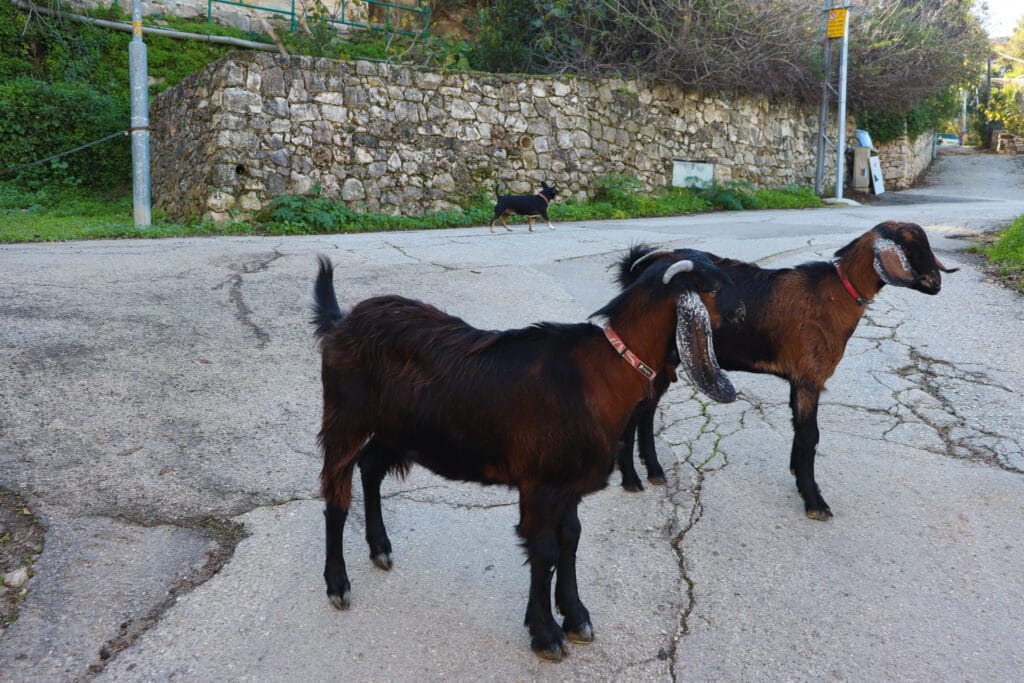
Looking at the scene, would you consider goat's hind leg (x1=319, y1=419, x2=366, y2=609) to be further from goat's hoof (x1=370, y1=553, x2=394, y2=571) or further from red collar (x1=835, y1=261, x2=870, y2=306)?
red collar (x1=835, y1=261, x2=870, y2=306)

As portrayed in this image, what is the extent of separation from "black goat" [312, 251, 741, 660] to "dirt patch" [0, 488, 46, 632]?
1.09m

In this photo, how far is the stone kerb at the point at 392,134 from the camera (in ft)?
38.3

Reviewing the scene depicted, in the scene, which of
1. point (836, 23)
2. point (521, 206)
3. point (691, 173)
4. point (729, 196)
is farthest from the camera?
point (836, 23)

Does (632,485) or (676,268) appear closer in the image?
(676,268)

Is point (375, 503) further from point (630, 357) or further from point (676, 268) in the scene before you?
point (676, 268)

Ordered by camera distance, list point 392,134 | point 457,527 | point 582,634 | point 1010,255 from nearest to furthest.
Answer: point 582,634 → point 457,527 → point 1010,255 → point 392,134

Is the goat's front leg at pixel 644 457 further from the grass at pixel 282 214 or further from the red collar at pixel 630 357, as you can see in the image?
the grass at pixel 282 214

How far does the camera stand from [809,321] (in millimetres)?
3760

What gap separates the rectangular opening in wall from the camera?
17.2 m

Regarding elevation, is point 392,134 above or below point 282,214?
above

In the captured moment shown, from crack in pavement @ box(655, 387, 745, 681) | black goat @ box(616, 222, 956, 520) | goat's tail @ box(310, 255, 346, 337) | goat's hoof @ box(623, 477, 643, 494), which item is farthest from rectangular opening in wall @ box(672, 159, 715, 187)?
goat's tail @ box(310, 255, 346, 337)

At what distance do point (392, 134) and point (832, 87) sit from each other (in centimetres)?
1231

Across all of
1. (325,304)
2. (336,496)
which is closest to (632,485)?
(336,496)

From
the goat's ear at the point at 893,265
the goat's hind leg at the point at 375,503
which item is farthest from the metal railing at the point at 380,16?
the goat's hind leg at the point at 375,503
